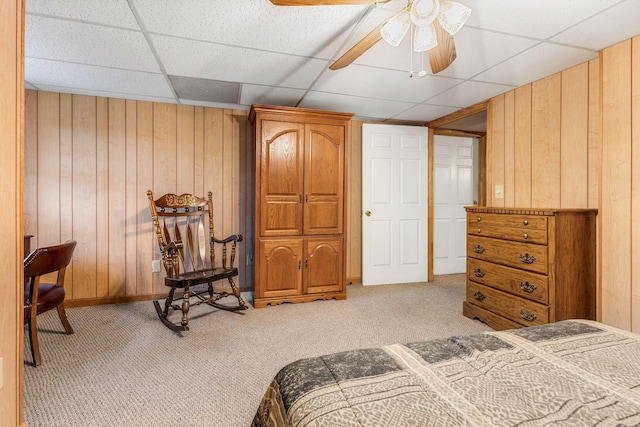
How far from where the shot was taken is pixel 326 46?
218 centimetres

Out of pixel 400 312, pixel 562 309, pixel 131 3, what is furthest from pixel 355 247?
pixel 131 3

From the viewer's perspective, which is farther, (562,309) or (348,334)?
(348,334)

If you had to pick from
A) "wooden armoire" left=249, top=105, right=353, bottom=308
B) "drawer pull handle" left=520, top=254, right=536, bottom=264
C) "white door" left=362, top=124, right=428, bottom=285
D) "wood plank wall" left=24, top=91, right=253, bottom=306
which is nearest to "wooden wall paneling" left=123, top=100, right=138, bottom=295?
"wood plank wall" left=24, top=91, right=253, bottom=306

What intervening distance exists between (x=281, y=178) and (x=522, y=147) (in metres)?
2.34

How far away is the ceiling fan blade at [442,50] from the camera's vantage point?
5.19ft

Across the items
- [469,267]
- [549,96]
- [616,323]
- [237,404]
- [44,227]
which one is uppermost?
[549,96]

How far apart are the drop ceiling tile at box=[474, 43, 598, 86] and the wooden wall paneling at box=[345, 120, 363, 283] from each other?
1.64 metres

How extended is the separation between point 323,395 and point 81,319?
304cm

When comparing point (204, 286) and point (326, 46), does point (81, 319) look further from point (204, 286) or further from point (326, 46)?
point (326, 46)

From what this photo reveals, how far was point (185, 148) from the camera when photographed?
3480 mm

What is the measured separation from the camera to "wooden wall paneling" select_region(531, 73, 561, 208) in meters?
2.64

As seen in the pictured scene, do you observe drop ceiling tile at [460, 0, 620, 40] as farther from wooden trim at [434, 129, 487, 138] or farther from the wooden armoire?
wooden trim at [434, 129, 487, 138]

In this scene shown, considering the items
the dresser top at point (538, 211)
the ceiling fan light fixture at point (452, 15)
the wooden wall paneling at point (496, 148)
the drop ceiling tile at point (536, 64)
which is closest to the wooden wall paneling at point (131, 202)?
the ceiling fan light fixture at point (452, 15)

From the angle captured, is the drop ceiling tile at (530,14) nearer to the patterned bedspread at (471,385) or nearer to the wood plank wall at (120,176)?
the patterned bedspread at (471,385)
